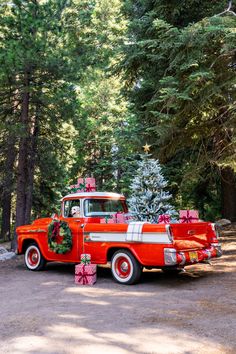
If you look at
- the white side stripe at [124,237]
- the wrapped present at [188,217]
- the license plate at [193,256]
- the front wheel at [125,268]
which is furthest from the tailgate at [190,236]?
the front wheel at [125,268]

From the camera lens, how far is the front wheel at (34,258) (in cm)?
1027

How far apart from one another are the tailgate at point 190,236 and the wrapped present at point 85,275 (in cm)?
192

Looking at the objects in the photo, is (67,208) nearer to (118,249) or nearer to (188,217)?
(118,249)

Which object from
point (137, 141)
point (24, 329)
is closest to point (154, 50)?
point (137, 141)

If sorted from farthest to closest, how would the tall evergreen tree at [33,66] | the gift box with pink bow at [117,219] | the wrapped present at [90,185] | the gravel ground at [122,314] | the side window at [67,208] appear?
the tall evergreen tree at [33,66] → the wrapped present at [90,185] → the side window at [67,208] → the gift box with pink bow at [117,219] → the gravel ground at [122,314]

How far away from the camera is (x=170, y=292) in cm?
740

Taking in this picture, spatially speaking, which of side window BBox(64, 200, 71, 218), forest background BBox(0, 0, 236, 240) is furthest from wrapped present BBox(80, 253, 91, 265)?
forest background BBox(0, 0, 236, 240)

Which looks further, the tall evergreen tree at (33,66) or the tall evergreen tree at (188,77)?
the tall evergreen tree at (33,66)

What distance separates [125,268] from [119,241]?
597mm

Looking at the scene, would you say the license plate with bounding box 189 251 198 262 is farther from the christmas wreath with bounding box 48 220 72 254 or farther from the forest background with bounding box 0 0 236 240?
the forest background with bounding box 0 0 236 240

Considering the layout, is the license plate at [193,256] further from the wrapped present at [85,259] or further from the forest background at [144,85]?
the forest background at [144,85]

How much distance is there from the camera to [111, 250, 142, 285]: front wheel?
319 inches

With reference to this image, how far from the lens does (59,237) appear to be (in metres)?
9.47

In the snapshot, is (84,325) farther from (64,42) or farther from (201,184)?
(201,184)
